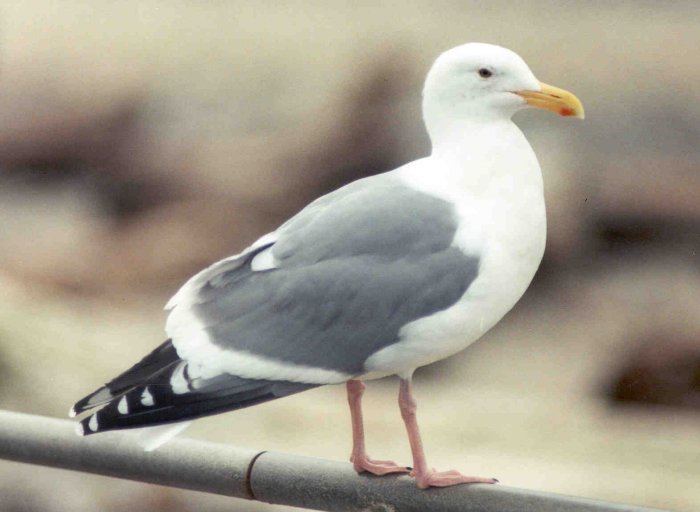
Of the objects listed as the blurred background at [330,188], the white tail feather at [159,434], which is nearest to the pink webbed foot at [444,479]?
the white tail feather at [159,434]

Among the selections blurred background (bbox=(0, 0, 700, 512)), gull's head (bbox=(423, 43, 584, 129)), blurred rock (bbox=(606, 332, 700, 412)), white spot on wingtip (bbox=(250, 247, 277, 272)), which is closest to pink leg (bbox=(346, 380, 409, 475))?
white spot on wingtip (bbox=(250, 247, 277, 272))

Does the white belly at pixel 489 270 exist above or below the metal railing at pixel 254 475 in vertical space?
above

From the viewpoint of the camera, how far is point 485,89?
0.75m

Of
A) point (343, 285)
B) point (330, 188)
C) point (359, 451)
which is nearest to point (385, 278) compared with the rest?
point (343, 285)

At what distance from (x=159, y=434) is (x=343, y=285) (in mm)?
157

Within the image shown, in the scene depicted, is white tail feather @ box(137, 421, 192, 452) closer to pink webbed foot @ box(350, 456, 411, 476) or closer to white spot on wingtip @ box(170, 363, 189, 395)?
white spot on wingtip @ box(170, 363, 189, 395)

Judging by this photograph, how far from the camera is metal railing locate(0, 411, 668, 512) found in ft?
2.65

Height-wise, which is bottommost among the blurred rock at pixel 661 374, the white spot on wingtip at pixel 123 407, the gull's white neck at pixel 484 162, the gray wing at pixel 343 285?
the blurred rock at pixel 661 374

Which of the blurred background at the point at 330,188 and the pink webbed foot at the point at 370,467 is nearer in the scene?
the pink webbed foot at the point at 370,467

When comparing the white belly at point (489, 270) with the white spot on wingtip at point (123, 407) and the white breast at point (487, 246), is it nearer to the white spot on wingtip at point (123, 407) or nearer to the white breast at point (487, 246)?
the white breast at point (487, 246)

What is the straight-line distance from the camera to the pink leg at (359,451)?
32.8 inches

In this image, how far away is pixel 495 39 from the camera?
2.02 meters

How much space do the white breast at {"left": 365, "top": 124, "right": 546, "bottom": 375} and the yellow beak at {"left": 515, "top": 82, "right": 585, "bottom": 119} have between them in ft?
0.12

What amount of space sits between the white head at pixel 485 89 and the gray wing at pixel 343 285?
2.4 inches
